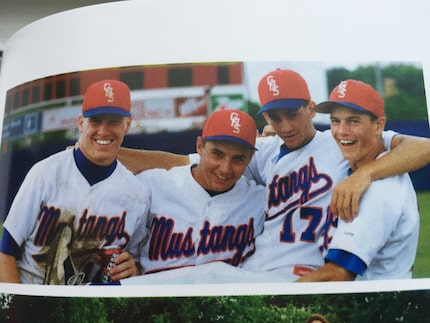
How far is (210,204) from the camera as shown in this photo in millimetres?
4691

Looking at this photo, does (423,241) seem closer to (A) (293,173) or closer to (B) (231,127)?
(A) (293,173)

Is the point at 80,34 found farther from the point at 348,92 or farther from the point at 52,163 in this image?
the point at 348,92

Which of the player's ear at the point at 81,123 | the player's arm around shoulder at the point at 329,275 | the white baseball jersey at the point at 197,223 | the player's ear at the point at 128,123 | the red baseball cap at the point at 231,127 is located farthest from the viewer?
the player's ear at the point at 81,123

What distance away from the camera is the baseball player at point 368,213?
4527 millimetres

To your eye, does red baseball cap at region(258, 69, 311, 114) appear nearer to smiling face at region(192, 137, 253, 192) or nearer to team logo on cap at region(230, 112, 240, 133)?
team logo on cap at region(230, 112, 240, 133)

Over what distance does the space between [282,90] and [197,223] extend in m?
1.30

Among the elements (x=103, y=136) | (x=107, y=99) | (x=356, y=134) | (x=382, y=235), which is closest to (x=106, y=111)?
(x=107, y=99)

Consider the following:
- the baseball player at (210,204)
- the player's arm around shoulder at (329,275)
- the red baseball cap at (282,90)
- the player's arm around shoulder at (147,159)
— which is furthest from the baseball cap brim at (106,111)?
the player's arm around shoulder at (329,275)

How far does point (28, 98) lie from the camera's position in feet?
17.4

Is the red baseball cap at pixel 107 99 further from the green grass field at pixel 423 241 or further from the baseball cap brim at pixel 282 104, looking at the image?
the green grass field at pixel 423 241

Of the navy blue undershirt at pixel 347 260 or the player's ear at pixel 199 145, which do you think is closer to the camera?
the navy blue undershirt at pixel 347 260

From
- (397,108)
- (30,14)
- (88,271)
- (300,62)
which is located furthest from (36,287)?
(30,14)

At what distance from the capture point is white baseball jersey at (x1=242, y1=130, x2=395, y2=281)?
15.0ft

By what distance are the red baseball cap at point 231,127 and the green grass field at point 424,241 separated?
148cm
